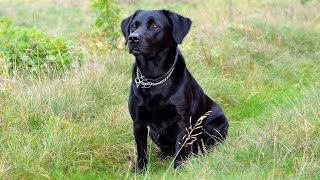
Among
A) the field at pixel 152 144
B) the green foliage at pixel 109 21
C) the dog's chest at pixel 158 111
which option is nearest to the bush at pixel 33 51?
the field at pixel 152 144

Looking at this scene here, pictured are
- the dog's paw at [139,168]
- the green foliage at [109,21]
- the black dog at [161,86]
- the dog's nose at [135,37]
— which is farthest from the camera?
the green foliage at [109,21]

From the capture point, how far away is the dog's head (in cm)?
370

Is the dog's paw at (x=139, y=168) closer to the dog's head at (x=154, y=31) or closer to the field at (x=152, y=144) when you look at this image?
the field at (x=152, y=144)

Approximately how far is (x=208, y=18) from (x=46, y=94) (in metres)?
6.13

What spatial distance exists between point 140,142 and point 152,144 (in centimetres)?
54

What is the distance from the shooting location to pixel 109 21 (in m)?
7.01

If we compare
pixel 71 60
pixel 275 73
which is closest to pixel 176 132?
pixel 71 60

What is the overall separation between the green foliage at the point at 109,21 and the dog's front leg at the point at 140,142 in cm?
305

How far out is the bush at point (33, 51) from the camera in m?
5.49

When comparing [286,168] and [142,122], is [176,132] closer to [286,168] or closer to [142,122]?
[142,122]

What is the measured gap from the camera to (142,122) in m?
3.93

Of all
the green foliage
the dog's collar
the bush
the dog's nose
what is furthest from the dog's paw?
the green foliage

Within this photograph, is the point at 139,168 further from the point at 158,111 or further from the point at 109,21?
the point at 109,21

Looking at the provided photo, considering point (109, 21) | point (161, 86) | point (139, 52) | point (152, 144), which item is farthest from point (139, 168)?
point (109, 21)
